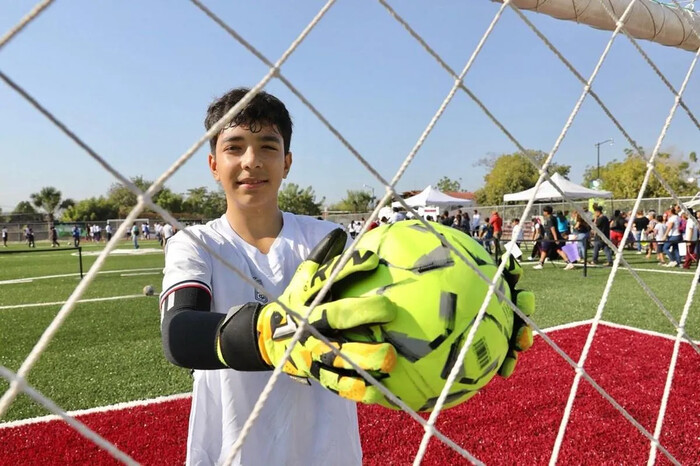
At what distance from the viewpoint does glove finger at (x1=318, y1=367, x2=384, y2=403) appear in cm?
76

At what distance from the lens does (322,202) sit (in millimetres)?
73125

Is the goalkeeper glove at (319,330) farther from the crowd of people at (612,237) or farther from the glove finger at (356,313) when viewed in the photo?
the crowd of people at (612,237)

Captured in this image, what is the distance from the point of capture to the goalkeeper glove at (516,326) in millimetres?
953

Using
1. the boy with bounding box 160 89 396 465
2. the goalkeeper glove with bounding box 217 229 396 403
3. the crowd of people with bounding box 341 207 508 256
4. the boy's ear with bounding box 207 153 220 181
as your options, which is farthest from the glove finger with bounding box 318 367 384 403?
the crowd of people with bounding box 341 207 508 256

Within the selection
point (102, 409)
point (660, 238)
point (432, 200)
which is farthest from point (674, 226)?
point (102, 409)

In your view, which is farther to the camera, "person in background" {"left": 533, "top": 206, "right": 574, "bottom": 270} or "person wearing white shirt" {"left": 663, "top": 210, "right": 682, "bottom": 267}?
"person wearing white shirt" {"left": 663, "top": 210, "right": 682, "bottom": 267}

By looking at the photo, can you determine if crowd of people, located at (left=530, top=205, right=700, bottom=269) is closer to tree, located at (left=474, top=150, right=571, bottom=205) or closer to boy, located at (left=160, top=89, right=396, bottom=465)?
boy, located at (left=160, top=89, right=396, bottom=465)

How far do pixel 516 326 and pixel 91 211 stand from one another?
68710 mm

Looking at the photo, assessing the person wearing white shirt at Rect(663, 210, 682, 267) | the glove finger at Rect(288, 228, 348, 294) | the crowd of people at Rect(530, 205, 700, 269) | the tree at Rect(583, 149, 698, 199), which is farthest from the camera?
the tree at Rect(583, 149, 698, 199)

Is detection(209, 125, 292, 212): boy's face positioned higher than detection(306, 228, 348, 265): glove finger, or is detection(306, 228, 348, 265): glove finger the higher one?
detection(209, 125, 292, 212): boy's face

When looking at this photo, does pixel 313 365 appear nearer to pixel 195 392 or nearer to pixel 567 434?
pixel 195 392

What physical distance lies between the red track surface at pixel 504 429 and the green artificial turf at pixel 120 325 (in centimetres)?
49

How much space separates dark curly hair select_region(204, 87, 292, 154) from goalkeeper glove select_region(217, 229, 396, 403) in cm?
64

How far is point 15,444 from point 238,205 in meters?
2.19
